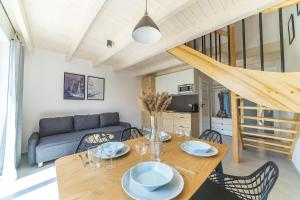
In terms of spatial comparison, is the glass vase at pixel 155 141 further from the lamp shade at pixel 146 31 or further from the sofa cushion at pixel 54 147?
the sofa cushion at pixel 54 147

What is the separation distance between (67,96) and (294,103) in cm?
425

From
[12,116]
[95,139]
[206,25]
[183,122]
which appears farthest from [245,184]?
[183,122]

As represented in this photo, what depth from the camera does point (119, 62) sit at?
13.4 ft

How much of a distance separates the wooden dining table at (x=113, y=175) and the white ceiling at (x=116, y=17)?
5.42 ft

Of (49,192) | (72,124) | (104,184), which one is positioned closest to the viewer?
(104,184)

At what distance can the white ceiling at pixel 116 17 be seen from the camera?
1655 millimetres

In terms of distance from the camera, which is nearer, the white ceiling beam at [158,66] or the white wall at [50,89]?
the white wall at [50,89]

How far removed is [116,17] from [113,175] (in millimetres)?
2117

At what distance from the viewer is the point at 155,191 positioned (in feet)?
2.43

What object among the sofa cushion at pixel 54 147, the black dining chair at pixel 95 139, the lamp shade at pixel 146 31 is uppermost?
the lamp shade at pixel 146 31

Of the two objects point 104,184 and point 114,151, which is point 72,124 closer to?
point 114,151

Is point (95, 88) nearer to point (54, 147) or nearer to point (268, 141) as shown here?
point (54, 147)

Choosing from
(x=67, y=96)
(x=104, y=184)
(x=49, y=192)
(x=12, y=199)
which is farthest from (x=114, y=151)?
(x=67, y=96)

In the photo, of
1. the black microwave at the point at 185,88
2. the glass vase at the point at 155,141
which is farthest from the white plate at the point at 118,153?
the black microwave at the point at 185,88
